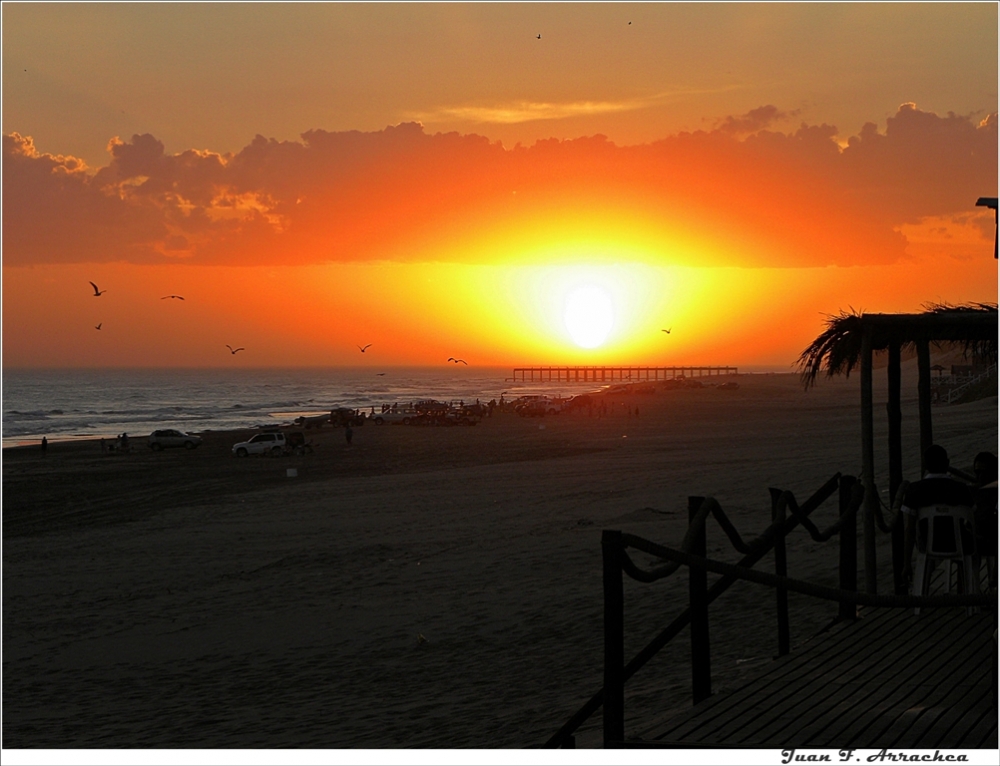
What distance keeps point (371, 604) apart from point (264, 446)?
1354 inches

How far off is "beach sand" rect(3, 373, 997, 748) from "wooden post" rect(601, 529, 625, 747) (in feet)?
3.25

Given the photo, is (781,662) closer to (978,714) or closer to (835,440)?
(978,714)

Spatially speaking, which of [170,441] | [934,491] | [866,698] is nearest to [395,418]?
[170,441]

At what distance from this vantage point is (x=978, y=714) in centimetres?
616

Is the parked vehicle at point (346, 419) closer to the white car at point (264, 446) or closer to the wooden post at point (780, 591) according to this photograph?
the white car at point (264, 446)

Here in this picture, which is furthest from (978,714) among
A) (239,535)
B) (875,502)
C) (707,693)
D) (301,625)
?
(239,535)

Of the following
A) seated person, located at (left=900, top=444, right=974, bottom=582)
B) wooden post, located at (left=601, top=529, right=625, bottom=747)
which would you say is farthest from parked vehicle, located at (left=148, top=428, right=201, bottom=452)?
wooden post, located at (left=601, top=529, right=625, bottom=747)

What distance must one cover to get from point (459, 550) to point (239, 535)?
592cm

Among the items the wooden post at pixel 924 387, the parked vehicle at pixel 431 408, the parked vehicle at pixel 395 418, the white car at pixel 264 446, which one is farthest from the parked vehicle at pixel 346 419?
the wooden post at pixel 924 387

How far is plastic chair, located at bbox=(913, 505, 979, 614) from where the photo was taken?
8.27m

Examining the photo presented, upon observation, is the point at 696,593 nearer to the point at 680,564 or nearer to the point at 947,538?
the point at 680,564

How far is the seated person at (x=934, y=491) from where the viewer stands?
824cm

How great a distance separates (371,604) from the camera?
44.3 feet

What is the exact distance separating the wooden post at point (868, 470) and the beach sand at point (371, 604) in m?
0.83
